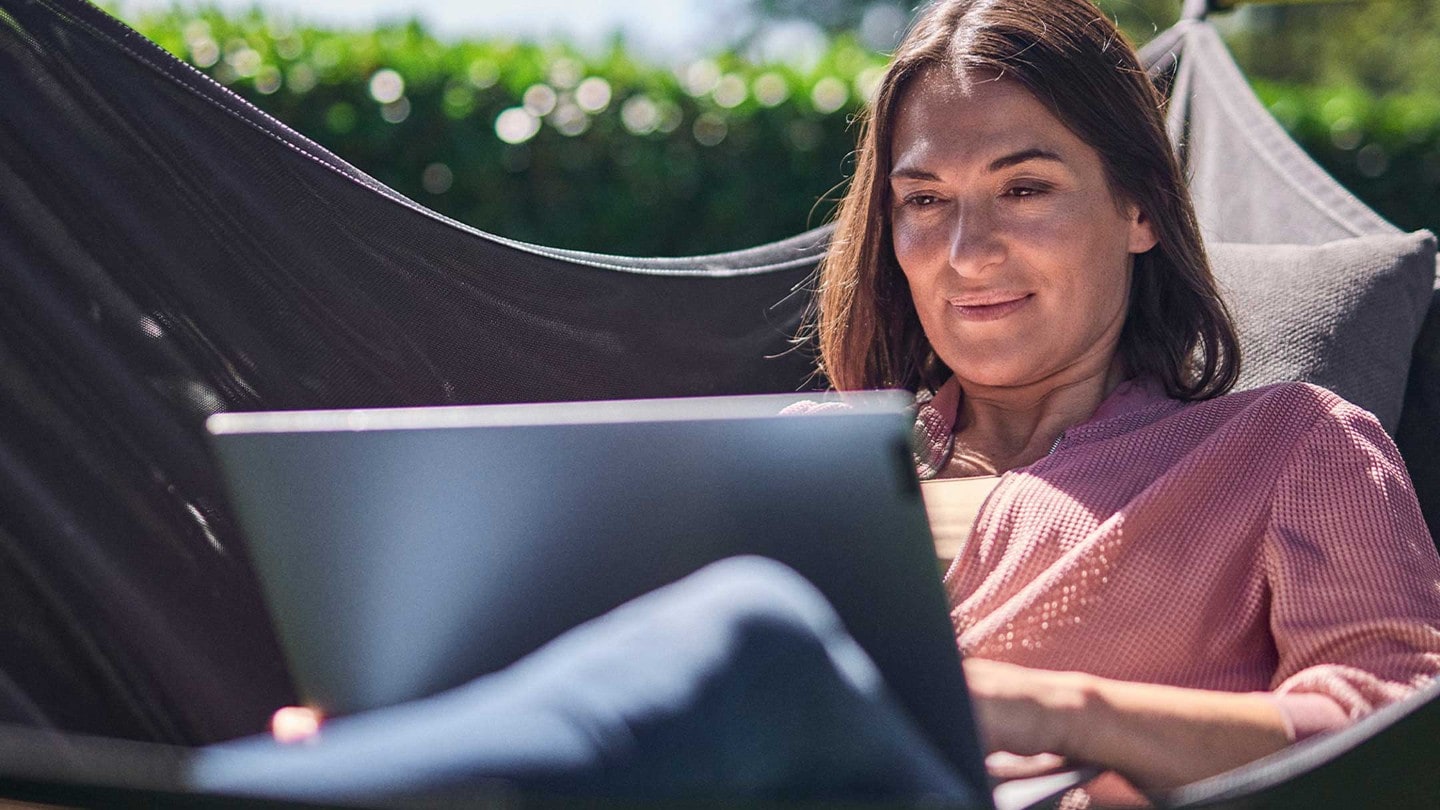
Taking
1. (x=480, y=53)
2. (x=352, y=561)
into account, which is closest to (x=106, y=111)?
(x=352, y=561)

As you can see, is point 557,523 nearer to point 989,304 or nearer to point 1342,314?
point 989,304

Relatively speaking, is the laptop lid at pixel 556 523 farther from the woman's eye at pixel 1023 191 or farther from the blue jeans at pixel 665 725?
the woman's eye at pixel 1023 191

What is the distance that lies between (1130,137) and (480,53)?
269cm

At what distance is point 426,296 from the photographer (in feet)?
5.63

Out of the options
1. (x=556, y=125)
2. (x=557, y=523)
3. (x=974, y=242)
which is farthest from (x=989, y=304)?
(x=556, y=125)

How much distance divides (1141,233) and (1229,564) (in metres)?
0.54

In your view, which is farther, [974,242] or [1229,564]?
[974,242]

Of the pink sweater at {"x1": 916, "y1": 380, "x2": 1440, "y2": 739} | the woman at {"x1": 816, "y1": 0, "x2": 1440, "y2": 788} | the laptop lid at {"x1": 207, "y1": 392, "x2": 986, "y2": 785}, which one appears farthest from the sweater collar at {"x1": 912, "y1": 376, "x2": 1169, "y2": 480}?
the laptop lid at {"x1": 207, "y1": 392, "x2": 986, "y2": 785}

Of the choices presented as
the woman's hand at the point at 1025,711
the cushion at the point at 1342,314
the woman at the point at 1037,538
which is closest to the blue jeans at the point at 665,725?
the woman at the point at 1037,538

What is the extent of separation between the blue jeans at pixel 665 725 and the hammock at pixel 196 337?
0.62 metres

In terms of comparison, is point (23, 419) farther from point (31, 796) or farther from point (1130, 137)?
point (1130, 137)

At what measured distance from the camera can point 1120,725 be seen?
3.52 ft

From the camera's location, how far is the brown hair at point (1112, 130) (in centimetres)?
158

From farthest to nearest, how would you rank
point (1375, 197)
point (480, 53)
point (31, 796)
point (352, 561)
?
1. point (1375, 197)
2. point (480, 53)
3. point (352, 561)
4. point (31, 796)
